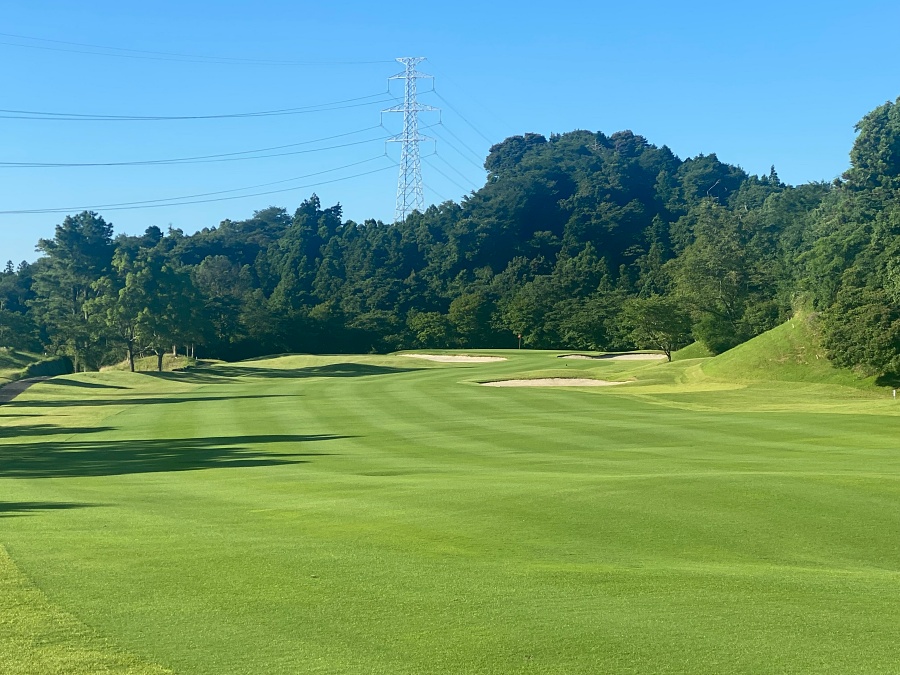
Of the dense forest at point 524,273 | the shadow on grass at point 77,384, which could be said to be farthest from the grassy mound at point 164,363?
the shadow on grass at point 77,384

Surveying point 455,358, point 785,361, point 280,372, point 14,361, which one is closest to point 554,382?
point 785,361

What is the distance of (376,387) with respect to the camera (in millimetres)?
59281

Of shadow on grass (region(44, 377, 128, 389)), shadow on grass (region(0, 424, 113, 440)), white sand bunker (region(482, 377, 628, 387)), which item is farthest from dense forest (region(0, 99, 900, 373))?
shadow on grass (region(0, 424, 113, 440))

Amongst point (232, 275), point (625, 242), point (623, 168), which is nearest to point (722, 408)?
point (625, 242)

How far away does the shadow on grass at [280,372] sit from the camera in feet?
275

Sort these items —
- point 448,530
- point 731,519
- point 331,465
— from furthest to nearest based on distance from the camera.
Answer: point 331,465, point 731,519, point 448,530

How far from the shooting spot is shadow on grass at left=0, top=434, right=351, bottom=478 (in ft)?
78.2

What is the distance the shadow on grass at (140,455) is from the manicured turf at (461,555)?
0.25 metres

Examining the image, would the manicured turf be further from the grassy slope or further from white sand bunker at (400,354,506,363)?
white sand bunker at (400,354,506,363)

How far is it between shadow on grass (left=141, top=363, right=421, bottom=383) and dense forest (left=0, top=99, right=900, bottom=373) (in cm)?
746

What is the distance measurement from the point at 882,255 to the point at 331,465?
153ft

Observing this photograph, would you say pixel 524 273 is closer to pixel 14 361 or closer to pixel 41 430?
pixel 14 361

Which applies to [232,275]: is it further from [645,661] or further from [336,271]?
[645,661]

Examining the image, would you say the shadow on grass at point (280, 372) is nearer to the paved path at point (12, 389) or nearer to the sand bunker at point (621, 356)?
the paved path at point (12, 389)
